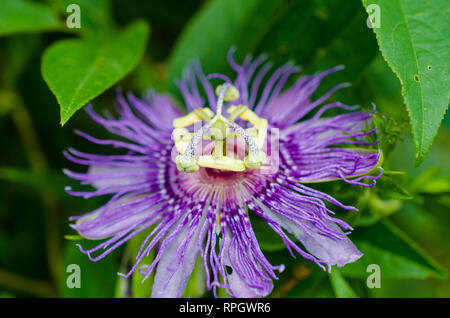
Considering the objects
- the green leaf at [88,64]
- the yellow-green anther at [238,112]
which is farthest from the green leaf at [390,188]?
the green leaf at [88,64]

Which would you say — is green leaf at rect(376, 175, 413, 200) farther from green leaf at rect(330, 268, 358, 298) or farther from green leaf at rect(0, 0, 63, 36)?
A: green leaf at rect(0, 0, 63, 36)

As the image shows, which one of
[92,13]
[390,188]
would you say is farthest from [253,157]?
[92,13]

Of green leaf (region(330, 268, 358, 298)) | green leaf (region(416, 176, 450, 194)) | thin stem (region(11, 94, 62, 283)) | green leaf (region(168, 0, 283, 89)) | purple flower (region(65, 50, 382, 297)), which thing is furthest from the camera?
thin stem (region(11, 94, 62, 283))

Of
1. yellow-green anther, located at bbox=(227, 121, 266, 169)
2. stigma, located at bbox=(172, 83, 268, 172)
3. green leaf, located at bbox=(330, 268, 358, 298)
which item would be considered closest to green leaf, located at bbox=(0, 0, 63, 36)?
stigma, located at bbox=(172, 83, 268, 172)

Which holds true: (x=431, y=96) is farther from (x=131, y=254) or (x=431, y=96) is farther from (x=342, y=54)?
(x=131, y=254)

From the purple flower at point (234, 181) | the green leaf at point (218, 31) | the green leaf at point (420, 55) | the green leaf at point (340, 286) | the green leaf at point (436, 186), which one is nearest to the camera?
the green leaf at point (420, 55)

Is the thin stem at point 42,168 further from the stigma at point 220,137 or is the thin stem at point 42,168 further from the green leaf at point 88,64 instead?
the stigma at point 220,137
